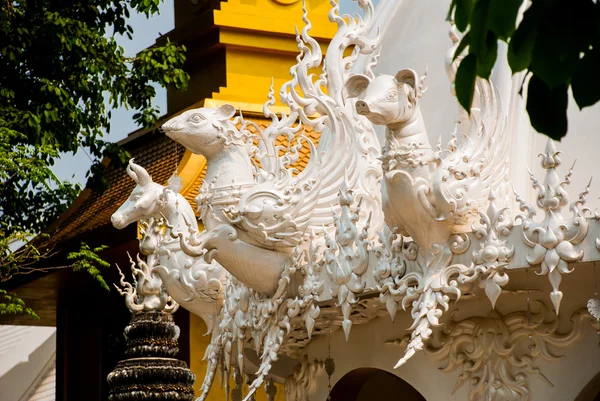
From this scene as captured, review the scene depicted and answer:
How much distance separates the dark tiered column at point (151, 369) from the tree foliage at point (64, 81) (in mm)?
3683

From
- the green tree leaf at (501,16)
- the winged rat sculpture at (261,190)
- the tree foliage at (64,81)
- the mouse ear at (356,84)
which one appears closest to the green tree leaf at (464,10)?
the green tree leaf at (501,16)

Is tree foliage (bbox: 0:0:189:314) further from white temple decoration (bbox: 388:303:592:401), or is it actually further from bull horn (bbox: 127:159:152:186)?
white temple decoration (bbox: 388:303:592:401)

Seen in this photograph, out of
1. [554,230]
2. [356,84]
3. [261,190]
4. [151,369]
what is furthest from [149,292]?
[554,230]

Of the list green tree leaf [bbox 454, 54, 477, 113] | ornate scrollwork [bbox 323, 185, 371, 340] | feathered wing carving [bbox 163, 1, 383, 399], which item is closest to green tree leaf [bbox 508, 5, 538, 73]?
green tree leaf [bbox 454, 54, 477, 113]

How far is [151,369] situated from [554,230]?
4.14 meters

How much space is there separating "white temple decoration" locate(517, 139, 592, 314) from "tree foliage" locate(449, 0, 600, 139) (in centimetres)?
560

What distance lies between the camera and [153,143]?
2042 cm

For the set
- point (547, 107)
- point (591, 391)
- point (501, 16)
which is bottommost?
point (591, 391)

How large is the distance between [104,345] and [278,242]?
1102 cm

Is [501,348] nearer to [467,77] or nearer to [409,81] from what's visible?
[409,81]

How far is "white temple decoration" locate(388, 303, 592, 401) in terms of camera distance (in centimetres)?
1097

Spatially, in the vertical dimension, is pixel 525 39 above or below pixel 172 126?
below

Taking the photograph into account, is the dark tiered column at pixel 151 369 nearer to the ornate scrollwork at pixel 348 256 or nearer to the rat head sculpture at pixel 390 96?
the ornate scrollwork at pixel 348 256

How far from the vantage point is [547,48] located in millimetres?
4242
